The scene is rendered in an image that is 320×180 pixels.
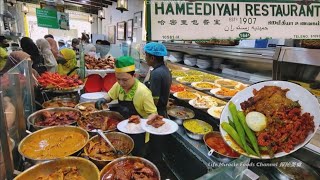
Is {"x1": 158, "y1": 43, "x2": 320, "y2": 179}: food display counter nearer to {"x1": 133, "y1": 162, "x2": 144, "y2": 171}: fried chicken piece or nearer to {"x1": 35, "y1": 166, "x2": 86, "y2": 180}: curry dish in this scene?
{"x1": 133, "y1": 162, "x2": 144, "y2": 171}: fried chicken piece

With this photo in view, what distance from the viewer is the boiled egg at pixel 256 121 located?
4.51 ft

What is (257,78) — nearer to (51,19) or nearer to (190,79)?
(190,79)

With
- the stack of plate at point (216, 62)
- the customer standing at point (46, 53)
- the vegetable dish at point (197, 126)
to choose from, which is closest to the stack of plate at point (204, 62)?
the stack of plate at point (216, 62)

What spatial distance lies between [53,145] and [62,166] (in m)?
0.38

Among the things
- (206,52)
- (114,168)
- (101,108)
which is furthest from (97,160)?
(206,52)

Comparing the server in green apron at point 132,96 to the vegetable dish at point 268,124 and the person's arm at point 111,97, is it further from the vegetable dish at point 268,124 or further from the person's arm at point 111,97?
the vegetable dish at point 268,124

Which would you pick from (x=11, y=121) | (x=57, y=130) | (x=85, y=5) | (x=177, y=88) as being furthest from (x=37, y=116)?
(x=85, y=5)

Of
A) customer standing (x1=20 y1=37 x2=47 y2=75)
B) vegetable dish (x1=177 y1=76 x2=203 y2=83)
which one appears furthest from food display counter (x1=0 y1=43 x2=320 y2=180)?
customer standing (x1=20 y1=37 x2=47 y2=75)

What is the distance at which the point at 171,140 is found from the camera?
2867 millimetres

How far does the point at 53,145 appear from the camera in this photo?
186 cm

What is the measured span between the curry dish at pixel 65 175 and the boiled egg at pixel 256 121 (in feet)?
4.19

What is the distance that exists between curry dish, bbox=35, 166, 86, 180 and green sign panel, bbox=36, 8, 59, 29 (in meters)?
10.6

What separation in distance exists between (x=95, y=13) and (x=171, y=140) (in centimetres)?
1515

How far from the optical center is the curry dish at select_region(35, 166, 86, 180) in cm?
148
